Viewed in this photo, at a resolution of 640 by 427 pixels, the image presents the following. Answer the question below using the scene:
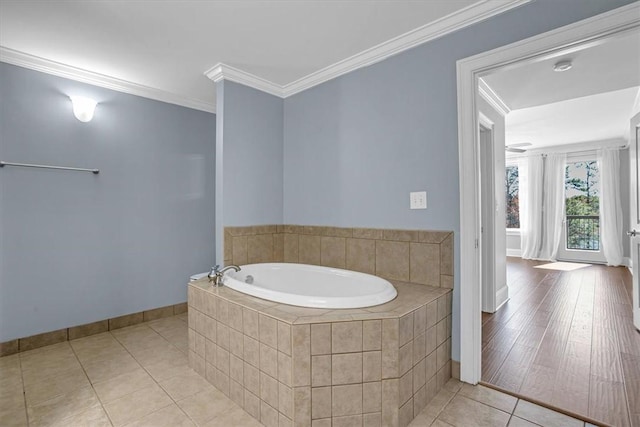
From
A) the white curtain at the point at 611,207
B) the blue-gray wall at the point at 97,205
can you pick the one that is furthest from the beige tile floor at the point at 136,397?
the white curtain at the point at 611,207

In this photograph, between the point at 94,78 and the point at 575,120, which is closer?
the point at 94,78

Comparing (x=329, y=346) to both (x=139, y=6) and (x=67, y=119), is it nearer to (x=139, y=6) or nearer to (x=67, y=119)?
(x=139, y=6)

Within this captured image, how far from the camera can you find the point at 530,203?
6.76 meters

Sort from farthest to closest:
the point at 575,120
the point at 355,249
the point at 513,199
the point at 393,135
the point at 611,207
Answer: the point at 513,199, the point at 611,207, the point at 575,120, the point at 355,249, the point at 393,135

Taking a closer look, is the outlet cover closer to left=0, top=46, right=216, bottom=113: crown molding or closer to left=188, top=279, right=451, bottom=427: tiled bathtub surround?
left=188, top=279, right=451, bottom=427: tiled bathtub surround

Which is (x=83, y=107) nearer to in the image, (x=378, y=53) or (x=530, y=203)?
(x=378, y=53)

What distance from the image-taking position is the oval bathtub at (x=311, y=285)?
1.73 meters

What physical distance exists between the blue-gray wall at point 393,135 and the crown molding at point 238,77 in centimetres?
25

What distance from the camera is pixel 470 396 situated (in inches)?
72.9

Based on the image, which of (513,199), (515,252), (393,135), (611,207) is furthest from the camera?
(513,199)

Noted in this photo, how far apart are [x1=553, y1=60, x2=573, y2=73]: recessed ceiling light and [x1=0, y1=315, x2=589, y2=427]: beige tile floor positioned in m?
2.44

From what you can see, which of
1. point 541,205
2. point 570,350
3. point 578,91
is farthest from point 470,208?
point 541,205

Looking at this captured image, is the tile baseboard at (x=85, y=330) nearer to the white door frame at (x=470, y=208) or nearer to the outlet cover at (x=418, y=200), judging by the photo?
the outlet cover at (x=418, y=200)

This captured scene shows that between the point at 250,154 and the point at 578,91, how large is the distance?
3.25m
